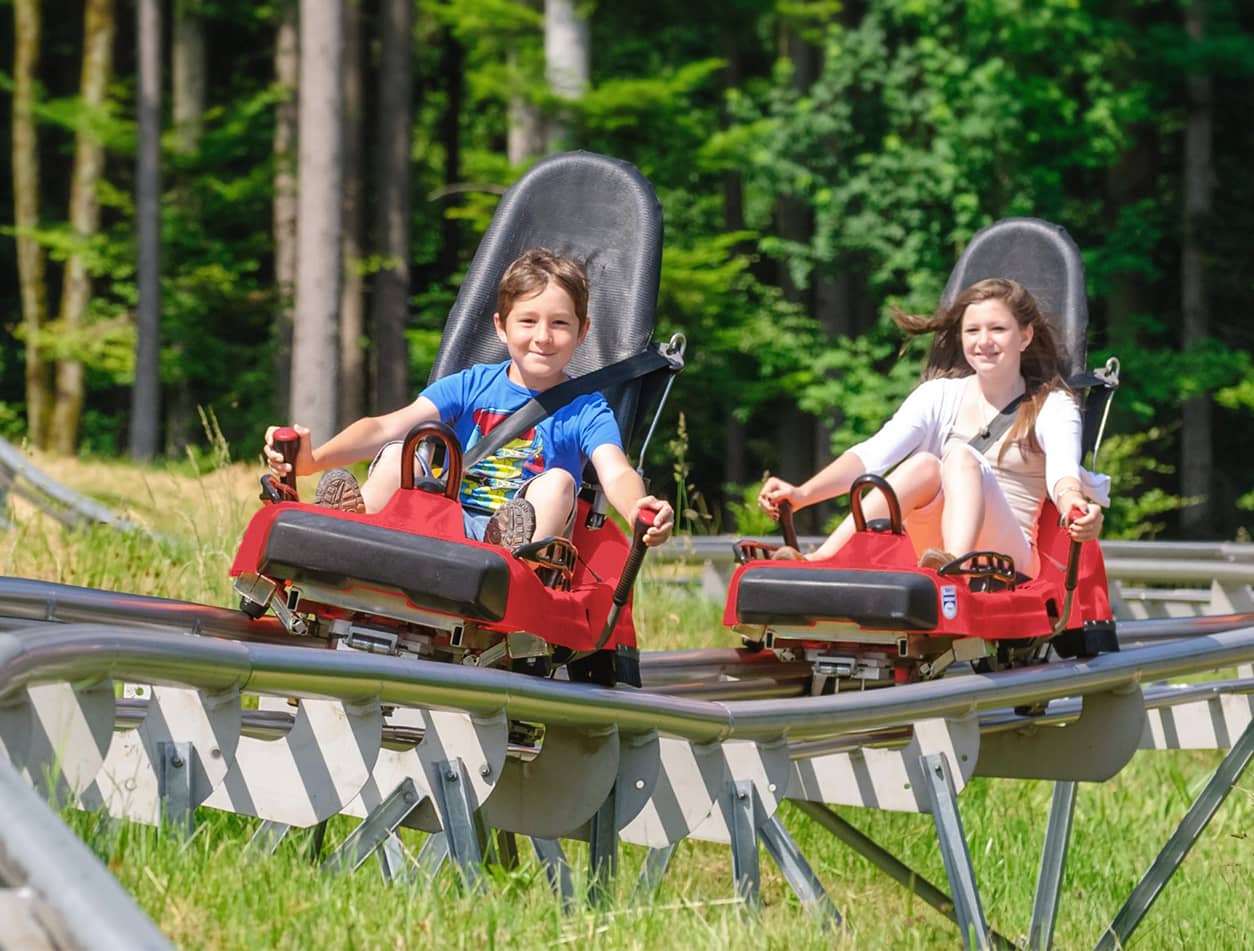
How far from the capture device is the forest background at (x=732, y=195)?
64.4 ft

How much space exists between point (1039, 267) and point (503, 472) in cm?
227

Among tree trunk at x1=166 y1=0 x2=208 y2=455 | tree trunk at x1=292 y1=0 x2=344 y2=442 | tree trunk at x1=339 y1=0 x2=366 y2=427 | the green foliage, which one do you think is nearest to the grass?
tree trunk at x1=292 y1=0 x2=344 y2=442

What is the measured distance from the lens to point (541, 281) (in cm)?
450

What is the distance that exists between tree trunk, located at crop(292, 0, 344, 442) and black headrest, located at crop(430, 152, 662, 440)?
32.3 feet

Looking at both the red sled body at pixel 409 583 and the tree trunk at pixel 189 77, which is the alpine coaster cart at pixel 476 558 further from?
the tree trunk at pixel 189 77

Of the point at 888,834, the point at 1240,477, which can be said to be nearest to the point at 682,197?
the point at 1240,477

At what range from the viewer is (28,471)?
26.9ft

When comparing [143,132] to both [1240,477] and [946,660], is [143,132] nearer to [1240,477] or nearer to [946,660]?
[1240,477]

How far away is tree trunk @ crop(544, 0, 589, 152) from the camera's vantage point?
17812mm

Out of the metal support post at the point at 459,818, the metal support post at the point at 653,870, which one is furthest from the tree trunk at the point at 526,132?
the metal support post at the point at 459,818

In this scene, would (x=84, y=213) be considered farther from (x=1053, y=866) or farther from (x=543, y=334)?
(x=1053, y=866)

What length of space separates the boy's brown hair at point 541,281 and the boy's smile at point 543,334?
1cm

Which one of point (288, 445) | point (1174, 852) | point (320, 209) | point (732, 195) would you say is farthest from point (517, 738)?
point (732, 195)

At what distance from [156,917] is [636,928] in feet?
3.03
